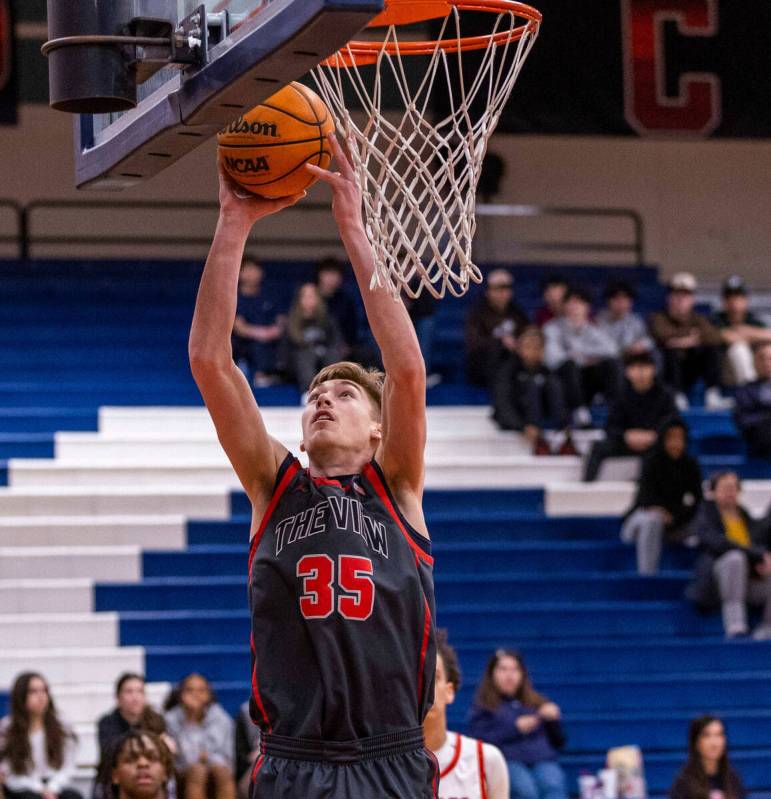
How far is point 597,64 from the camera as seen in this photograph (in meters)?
12.9

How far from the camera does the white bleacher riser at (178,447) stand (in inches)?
445

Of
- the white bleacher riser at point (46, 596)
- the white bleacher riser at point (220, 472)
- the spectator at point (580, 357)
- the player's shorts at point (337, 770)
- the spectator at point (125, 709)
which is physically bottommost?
the player's shorts at point (337, 770)

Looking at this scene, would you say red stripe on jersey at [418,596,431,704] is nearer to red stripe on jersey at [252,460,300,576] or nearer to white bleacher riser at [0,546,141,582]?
red stripe on jersey at [252,460,300,576]

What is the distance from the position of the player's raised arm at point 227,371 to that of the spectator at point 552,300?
30.2ft

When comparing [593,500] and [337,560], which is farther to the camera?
[593,500]

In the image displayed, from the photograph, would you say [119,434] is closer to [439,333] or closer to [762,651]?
[439,333]

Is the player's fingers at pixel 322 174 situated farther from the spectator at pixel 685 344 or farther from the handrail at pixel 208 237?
the handrail at pixel 208 237

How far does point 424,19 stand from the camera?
161 inches

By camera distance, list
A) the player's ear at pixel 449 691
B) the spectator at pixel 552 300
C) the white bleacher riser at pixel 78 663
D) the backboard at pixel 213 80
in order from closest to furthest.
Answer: the backboard at pixel 213 80, the player's ear at pixel 449 691, the white bleacher riser at pixel 78 663, the spectator at pixel 552 300

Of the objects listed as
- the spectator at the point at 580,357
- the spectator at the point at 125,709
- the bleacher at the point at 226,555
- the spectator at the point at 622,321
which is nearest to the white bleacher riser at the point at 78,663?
the bleacher at the point at 226,555

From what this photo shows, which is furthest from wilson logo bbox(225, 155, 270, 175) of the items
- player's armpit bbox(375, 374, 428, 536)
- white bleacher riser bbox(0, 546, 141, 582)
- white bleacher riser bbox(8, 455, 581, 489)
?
white bleacher riser bbox(8, 455, 581, 489)

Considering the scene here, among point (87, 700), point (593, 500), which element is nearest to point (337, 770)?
point (87, 700)

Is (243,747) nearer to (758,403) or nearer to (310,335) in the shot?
(310,335)

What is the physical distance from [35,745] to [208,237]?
7285 mm
